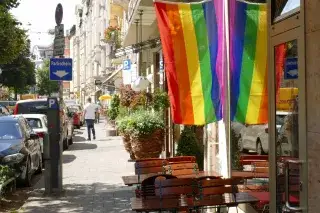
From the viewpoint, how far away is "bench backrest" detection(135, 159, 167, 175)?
7.66m

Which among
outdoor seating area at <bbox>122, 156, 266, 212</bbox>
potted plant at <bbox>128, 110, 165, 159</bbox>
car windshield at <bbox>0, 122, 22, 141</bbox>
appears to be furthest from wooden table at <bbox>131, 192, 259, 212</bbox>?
potted plant at <bbox>128, 110, 165, 159</bbox>

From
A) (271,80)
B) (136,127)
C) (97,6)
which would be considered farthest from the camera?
(97,6)

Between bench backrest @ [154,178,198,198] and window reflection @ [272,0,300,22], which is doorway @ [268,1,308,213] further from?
bench backrest @ [154,178,198,198]

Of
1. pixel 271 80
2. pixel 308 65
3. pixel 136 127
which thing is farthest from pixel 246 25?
pixel 136 127

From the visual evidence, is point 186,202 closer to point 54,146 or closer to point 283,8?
point 283,8

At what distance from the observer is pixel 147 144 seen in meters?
13.1

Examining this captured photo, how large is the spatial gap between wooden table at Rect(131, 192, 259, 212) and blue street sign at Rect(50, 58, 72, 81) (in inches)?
218

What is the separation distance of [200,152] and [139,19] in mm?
5273

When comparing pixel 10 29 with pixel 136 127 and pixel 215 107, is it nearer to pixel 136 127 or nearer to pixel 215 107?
pixel 136 127

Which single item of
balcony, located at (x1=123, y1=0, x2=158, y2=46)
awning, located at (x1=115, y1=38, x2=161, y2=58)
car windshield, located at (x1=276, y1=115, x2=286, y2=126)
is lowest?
car windshield, located at (x1=276, y1=115, x2=286, y2=126)

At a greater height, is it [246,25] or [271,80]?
[246,25]

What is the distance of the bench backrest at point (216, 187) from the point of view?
5.85 meters

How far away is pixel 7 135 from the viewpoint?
12039 mm

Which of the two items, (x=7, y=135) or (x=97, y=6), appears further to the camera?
(x=97, y=6)
